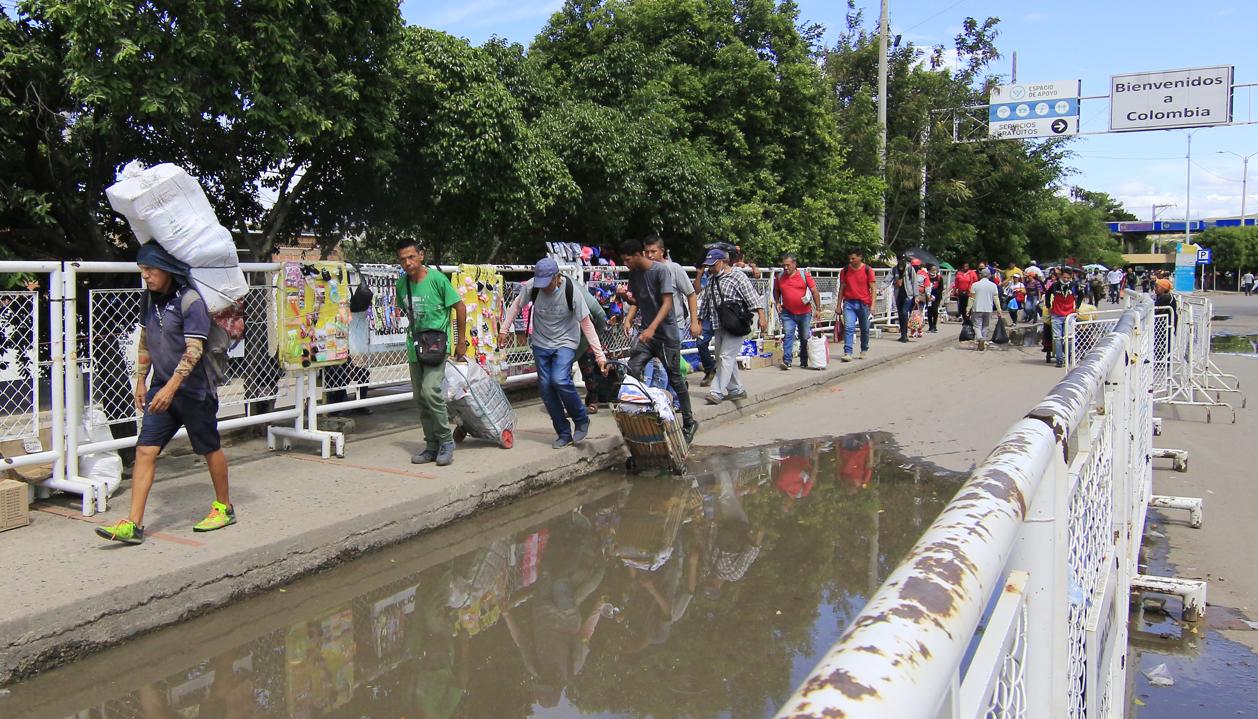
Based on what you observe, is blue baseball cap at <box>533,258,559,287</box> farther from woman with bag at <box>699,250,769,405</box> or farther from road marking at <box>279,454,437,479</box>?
woman with bag at <box>699,250,769,405</box>

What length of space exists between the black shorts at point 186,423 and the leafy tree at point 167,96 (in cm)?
374

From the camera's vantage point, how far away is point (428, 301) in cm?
674

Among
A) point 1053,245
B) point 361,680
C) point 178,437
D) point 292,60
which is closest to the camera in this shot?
point 361,680

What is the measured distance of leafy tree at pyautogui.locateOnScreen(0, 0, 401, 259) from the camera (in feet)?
25.0

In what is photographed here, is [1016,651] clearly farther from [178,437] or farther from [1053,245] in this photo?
[1053,245]

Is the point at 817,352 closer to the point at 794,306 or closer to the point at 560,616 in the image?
the point at 794,306

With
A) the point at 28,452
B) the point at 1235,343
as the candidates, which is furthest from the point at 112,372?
the point at 1235,343

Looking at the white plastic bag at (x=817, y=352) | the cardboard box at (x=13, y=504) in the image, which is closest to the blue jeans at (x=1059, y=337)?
the white plastic bag at (x=817, y=352)

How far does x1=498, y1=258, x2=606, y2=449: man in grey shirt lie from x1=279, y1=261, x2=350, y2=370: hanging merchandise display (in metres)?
1.52

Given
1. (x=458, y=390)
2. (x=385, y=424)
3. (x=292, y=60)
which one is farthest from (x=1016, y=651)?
(x=292, y=60)

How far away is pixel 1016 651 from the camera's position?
158cm

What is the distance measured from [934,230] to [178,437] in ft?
85.6

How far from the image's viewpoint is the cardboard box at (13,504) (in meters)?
5.07

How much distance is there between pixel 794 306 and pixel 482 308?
604cm
